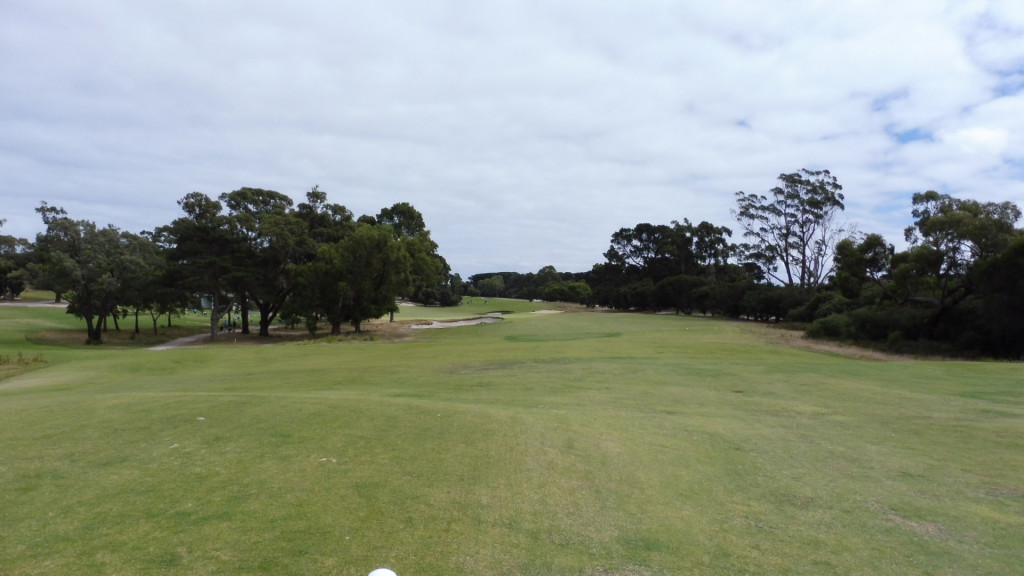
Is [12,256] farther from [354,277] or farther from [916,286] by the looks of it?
[916,286]

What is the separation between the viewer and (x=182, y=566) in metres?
4.40

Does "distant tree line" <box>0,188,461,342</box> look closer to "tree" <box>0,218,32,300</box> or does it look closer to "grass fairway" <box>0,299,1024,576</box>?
"tree" <box>0,218,32,300</box>

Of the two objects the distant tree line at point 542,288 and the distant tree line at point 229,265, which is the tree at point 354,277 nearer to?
the distant tree line at point 229,265

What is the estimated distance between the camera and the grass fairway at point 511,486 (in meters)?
4.81

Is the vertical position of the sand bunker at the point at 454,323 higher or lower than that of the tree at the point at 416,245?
lower

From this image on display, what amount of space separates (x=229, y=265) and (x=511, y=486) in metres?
46.1

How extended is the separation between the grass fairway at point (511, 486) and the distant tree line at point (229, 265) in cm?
3610

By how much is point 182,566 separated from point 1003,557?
23.7ft

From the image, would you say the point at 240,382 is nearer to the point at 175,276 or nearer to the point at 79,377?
the point at 79,377

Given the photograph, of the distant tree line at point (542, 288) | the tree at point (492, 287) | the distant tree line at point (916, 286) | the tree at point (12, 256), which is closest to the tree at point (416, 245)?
the distant tree line at point (916, 286)

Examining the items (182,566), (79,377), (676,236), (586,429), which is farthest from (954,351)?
(676,236)

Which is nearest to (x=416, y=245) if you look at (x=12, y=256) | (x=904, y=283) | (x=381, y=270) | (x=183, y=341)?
(x=381, y=270)

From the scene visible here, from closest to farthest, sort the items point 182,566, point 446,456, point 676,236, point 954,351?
point 182,566
point 446,456
point 954,351
point 676,236

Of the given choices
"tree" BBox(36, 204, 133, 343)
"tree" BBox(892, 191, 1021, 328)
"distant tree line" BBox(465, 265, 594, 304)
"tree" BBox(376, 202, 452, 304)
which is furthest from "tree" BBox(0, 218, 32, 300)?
"distant tree line" BBox(465, 265, 594, 304)
